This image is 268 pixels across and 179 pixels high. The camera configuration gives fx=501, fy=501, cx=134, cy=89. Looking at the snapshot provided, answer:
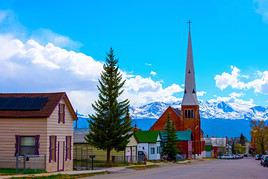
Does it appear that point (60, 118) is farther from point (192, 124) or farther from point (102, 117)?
point (192, 124)

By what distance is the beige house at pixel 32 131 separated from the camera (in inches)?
1447

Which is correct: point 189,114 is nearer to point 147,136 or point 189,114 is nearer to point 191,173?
point 147,136

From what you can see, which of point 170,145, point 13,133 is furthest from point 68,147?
point 170,145

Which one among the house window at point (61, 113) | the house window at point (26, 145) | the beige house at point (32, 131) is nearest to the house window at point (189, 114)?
the house window at point (61, 113)

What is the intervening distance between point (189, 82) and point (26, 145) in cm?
9267

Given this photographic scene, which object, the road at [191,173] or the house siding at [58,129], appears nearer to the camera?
the road at [191,173]

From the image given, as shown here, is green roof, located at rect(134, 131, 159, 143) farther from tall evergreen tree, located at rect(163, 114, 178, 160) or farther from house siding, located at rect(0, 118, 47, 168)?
house siding, located at rect(0, 118, 47, 168)

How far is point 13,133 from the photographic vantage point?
123ft

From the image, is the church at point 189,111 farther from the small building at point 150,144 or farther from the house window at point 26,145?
the house window at point 26,145

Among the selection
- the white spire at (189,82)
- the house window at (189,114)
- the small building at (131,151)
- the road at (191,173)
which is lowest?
the road at (191,173)

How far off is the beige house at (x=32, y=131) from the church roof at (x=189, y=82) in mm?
89141

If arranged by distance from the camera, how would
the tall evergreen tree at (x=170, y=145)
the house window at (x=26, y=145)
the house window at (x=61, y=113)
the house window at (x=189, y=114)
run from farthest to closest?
the house window at (x=189, y=114) → the tall evergreen tree at (x=170, y=145) → the house window at (x=61, y=113) → the house window at (x=26, y=145)

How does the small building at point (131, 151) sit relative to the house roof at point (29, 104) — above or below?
below

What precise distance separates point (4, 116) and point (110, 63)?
692 inches
